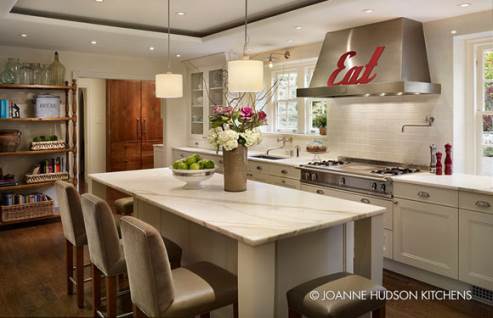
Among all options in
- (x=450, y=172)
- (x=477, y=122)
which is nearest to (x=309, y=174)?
(x=450, y=172)

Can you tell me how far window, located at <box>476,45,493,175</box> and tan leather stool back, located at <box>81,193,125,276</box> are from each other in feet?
10.8

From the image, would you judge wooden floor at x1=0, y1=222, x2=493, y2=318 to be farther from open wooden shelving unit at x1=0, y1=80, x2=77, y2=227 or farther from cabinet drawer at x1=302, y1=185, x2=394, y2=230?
open wooden shelving unit at x1=0, y1=80, x2=77, y2=227

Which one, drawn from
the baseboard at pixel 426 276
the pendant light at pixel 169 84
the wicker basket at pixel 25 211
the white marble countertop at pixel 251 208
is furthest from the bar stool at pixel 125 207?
the baseboard at pixel 426 276

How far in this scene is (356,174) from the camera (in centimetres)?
416

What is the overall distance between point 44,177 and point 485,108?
16.7 feet

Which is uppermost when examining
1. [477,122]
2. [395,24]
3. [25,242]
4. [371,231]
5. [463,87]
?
[395,24]

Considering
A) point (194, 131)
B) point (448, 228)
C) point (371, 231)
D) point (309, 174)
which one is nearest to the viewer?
point (371, 231)

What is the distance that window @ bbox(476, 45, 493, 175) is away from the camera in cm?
400

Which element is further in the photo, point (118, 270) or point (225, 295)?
point (118, 270)

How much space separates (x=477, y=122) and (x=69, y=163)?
5078 mm

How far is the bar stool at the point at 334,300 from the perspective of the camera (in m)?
1.96

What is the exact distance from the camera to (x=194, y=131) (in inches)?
Answer: 290

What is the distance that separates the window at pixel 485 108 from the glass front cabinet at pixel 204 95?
11.5 feet

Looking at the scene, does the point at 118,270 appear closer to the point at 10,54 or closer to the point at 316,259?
the point at 316,259
